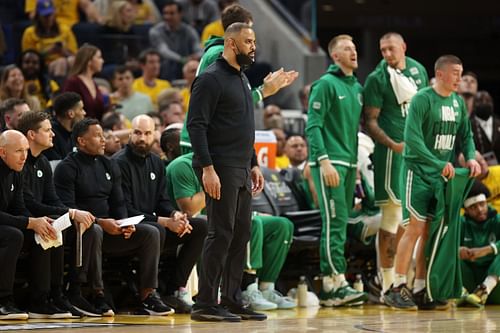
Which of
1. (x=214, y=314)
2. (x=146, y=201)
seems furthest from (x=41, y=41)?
(x=214, y=314)

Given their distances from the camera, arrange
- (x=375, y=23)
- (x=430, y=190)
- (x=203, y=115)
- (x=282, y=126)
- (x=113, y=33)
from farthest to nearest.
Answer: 1. (x=375, y=23)
2. (x=113, y=33)
3. (x=282, y=126)
4. (x=430, y=190)
5. (x=203, y=115)

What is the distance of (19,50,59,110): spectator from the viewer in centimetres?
1178

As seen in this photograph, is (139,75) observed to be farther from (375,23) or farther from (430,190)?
(375,23)

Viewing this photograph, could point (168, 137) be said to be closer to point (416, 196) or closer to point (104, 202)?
point (104, 202)

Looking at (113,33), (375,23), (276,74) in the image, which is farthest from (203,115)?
(375,23)

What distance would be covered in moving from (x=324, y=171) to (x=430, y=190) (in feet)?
2.65

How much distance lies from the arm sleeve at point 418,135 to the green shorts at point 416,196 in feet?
Result: 0.49

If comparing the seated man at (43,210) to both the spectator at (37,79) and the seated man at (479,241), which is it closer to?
the seated man at (479,241)

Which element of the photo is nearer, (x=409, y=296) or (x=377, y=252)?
(x=409, y=296)

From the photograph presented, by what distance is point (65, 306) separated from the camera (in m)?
7.75

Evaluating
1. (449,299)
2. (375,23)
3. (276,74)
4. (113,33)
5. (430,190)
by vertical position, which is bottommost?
(449,299)

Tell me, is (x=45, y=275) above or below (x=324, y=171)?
below

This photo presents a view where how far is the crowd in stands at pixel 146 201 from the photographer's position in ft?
25.4

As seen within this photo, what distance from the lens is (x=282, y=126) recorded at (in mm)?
12727
